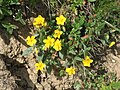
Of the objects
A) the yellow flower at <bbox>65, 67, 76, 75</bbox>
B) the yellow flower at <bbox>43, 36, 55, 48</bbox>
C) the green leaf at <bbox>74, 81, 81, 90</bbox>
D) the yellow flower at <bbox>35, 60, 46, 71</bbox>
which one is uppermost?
the yellow flower at <bbox>43, 36, 55, 48</bbox>

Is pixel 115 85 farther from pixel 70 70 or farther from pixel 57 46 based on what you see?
pixel 57 46

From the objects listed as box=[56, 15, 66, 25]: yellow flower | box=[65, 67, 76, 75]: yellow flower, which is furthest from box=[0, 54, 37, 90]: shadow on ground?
box=[56, 15, 66, 25]: yellow flower

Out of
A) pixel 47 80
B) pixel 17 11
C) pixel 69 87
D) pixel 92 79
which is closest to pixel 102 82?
pixel 92 79

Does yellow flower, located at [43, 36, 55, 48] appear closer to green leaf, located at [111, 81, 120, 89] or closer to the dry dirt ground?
the dry dirt ground

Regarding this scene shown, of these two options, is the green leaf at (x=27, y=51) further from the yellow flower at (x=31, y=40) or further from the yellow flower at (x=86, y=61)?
the yellow flower at (x=86, y=61)

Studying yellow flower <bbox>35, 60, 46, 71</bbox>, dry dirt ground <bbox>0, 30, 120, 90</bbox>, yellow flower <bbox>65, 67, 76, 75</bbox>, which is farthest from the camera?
yellow flower <bbox>65, 67, 76, 75</bbox>

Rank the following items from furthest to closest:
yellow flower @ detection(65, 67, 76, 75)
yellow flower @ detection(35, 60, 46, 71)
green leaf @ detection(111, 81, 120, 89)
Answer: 1. green leaf @ detection(111, 81, 120, 89)
2. yellow flower @ detection(65, 67, 76, 75)
3. yellow flower @ detection(35, 60, 46, 71)

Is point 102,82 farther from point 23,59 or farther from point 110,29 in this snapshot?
point 23,59

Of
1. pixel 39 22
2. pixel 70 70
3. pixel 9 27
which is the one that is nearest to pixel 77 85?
pixel 70 70

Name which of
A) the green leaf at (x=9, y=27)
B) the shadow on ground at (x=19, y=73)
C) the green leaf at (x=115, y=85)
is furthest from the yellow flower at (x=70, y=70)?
the green leaf at (x=9, y=27)

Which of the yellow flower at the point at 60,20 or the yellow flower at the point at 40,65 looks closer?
the yellow flower at the point at 40,65
